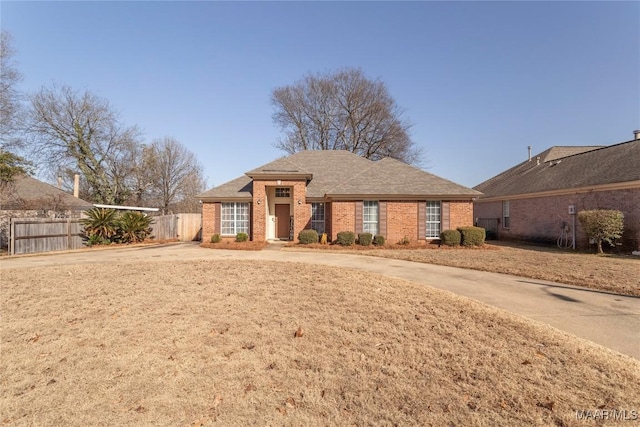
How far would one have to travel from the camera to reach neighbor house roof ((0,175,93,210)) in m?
17.7

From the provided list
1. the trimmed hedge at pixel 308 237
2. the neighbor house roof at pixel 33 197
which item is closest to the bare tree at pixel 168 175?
the neighbor house roof at pixel 33 197

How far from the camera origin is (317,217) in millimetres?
18578

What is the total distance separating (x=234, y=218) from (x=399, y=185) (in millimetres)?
10135

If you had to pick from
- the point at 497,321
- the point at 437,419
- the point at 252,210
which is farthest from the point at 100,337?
the point at 252,210

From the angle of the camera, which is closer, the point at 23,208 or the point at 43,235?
the point at 43,235

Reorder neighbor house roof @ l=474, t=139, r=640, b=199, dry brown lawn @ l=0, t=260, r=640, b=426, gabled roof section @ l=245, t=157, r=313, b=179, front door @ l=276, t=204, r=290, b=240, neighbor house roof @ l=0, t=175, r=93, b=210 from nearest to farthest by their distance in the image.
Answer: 1. dry brown lawn @ l=0, t=260, r=640, b=426
2. neighbor house roof @ l=474, t=139, r=640, b=199
3. neighbor house roof @ l=0, t=175, r=93, b=210
4. gabled roof section @ l=245, t=157, r=313, b=179
5. front door @ l=276, t=204, r=290, b=240

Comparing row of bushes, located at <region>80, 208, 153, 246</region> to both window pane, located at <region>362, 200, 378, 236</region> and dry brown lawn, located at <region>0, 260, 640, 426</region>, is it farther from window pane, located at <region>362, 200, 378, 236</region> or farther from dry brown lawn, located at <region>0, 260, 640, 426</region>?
window pane, located at <region>362, 200, 378, 236</region>

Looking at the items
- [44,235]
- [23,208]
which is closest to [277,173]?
[44,235]

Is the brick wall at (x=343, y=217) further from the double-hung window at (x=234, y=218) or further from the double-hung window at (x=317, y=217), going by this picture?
the double-hung window at (x=234, y=218)

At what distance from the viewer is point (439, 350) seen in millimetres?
3941

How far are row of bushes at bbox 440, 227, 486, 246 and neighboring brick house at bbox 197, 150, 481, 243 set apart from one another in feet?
3.47

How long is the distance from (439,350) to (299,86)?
3773 cm

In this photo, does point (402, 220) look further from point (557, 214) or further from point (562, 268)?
point (557, 214)

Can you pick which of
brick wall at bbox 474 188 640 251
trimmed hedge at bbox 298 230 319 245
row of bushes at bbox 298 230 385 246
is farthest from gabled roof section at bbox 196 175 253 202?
brick wall at bbox 474 188 640 251
